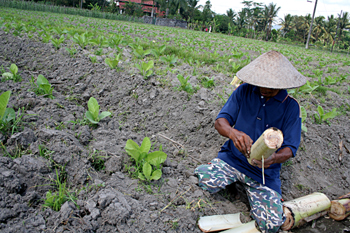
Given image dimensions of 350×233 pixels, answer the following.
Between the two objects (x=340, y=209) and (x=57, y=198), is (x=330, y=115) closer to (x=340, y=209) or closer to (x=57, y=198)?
(x=340, y=209)

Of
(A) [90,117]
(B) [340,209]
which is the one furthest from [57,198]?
(B) [340,209]

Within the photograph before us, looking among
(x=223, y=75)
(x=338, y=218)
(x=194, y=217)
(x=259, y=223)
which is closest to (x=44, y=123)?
(x=194, y=217)

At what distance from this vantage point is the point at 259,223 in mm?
1957

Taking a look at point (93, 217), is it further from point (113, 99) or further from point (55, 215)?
point (113, 99)

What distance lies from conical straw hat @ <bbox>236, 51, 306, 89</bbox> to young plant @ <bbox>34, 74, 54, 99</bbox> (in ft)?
7.63

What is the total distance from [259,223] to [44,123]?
2.16m

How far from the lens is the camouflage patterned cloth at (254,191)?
193 centimetres

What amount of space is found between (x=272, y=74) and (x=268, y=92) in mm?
179

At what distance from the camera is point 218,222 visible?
1.81 metres

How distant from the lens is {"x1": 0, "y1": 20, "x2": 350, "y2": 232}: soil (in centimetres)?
152

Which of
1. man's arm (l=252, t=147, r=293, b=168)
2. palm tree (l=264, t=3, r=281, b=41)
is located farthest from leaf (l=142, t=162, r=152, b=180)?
palm tree (l=264, t=3, r=281, b=41)

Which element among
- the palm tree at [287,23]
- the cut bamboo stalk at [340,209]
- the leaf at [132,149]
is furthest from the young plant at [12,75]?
the palm tree at [287,23]

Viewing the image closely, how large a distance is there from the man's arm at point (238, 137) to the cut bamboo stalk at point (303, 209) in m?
0.65

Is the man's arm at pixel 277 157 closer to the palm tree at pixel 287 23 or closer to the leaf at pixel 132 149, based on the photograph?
the leaf at pixel 132 149
